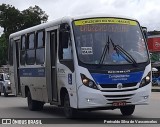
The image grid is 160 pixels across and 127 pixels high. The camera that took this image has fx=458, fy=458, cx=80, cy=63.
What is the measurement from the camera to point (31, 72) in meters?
17.3

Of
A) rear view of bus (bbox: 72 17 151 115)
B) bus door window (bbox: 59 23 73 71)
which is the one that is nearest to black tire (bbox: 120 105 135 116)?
rear view of bus (bbox: 72 17 151 115)

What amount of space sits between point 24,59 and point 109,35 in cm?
600

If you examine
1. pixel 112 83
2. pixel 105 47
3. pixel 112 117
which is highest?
pixel 105 47

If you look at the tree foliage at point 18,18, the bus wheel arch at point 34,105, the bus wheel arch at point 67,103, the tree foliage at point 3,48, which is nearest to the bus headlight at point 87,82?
the bus wheel arch at point 67,103

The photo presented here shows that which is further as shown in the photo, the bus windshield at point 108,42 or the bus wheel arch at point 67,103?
the bus wheel arch at point 67,103

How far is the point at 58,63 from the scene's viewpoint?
1409cm

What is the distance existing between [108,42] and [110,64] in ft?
2.26

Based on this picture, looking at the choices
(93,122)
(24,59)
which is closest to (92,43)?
(93,122)

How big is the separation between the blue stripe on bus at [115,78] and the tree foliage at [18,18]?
58527 millimetres

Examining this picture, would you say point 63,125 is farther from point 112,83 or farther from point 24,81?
point 24,81

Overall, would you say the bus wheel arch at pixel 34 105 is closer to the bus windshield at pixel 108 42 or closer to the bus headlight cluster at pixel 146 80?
the bus windshield at pixel 108 42

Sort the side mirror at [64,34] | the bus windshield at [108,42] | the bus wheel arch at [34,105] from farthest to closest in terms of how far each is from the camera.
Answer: the bus wheel arch at [34,105] → the side mirror at [64,34] → the bus windshield at [108,42]

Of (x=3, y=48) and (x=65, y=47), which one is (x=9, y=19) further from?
(x=65, y=47)

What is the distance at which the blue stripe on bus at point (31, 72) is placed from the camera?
15.9 metres
